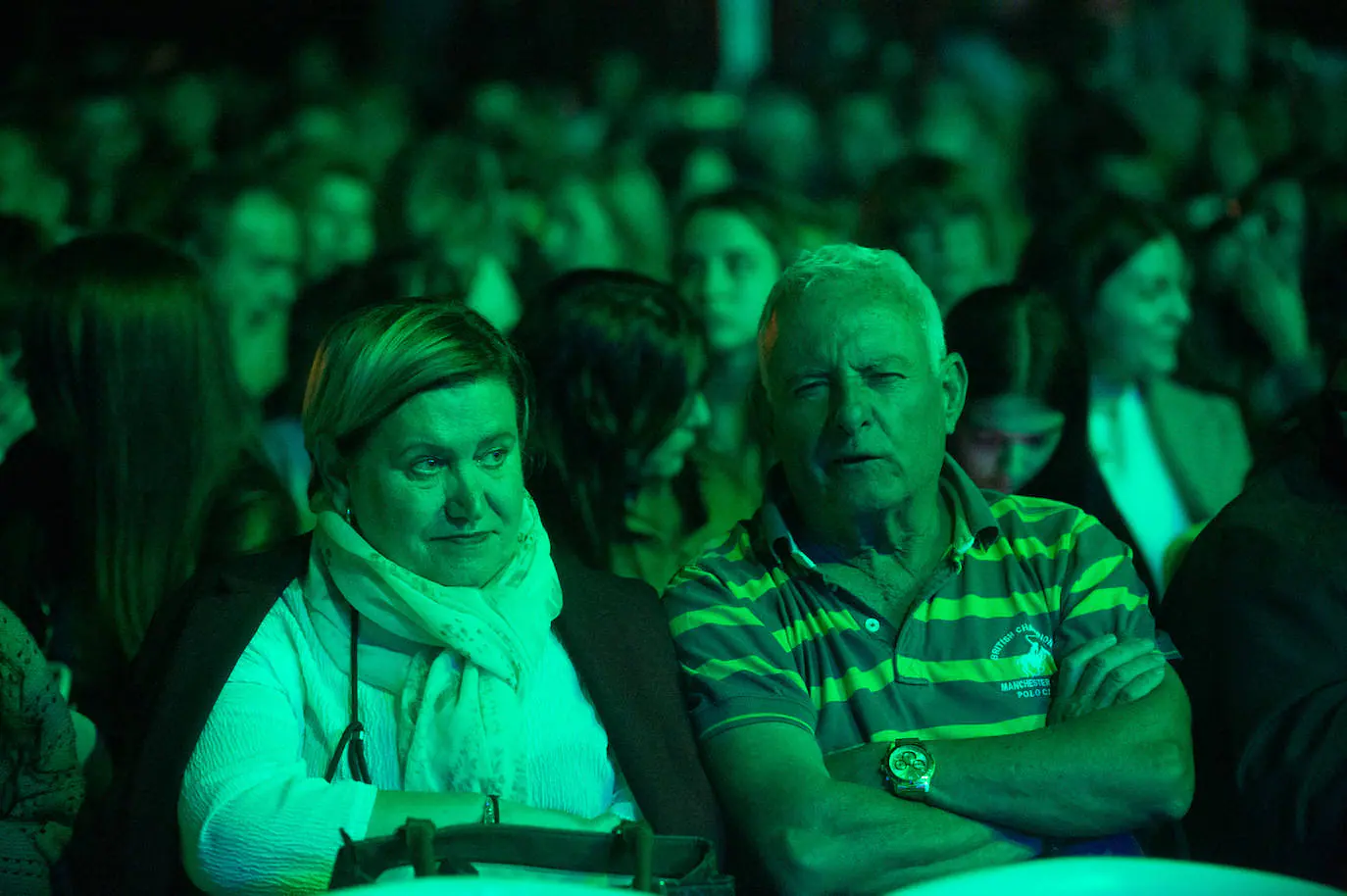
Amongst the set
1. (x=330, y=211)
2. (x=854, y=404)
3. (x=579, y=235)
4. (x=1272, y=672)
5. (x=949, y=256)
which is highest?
(x=330, y=211)

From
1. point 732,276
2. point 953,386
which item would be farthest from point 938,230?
point 953,386

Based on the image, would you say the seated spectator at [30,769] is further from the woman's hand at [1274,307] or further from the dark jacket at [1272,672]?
the woman's hand at [1274,307]

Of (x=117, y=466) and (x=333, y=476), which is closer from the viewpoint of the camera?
(x=333, y=476)

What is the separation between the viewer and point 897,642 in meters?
2.10

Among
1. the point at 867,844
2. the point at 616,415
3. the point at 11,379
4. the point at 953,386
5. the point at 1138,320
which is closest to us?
the point at 867,844

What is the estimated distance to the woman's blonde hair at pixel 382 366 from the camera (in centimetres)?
190

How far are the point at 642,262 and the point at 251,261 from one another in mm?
1312

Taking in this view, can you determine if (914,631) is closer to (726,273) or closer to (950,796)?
(950,796)

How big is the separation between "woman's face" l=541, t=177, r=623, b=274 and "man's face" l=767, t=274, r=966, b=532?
264 cm

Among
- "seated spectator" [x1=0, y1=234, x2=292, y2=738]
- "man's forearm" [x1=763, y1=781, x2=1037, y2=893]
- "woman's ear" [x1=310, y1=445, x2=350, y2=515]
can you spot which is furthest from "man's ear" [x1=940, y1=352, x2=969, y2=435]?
"seated spectator" [x1=0, y1=234, x2=292, y2=738]

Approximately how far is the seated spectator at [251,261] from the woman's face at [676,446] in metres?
1.48

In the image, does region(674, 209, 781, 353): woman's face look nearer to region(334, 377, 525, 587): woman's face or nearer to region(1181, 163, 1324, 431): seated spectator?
region(1181, 163, 1324, 431): seated spectator

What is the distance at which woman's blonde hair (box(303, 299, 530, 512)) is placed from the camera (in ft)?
6.23

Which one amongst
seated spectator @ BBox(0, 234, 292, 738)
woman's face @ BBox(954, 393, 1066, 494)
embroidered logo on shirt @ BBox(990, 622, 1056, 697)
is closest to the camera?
embroidered logo on shirt @ BBox(990, 622, 1056, 697)
